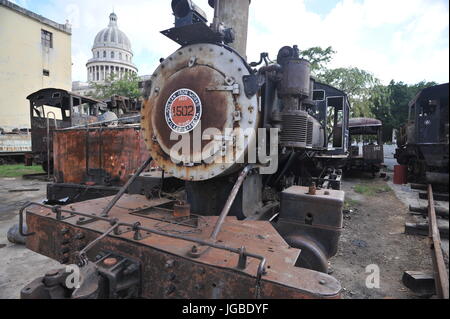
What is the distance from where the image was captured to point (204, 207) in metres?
2.47

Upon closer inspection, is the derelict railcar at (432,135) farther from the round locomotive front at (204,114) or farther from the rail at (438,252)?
the round locomotive front at (204,114)

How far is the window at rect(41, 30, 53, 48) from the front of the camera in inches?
900

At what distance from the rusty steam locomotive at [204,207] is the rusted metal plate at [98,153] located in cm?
247

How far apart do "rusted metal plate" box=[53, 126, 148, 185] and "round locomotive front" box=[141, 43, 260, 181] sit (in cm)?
279

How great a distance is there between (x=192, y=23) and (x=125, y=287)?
192cm

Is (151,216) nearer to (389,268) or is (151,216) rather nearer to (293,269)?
(293,269)

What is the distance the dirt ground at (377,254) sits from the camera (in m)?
3.06

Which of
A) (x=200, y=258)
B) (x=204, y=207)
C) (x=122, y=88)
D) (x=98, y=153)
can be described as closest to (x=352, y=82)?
(x=98, y=153)

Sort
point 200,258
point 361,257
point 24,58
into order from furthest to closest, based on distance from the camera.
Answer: point 24,58 < point 361,257 < point 200,258

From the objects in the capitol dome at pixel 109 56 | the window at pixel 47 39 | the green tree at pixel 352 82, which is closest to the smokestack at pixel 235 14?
the green tree at pixel 352 82

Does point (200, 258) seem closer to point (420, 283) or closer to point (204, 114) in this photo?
point (204, 114)

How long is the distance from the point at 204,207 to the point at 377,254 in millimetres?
2966

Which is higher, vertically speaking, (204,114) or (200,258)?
(204,114)
